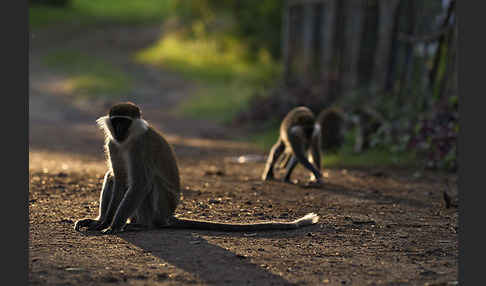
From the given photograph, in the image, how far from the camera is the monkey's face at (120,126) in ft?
20.6

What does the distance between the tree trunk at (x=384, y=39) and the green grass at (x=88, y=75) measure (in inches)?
432

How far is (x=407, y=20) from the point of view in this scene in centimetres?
1438

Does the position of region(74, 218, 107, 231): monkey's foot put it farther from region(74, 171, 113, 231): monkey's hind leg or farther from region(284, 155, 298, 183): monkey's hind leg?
region(284, 155, 298, 183): monkey's hind leg

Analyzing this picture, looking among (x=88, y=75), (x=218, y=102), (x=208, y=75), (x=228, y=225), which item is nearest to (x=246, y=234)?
(x=228, y=225)

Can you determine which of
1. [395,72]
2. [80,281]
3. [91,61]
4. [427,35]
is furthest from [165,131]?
[91,61]

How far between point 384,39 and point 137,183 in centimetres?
981

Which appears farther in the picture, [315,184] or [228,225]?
[315,184]

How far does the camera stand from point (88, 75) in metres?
27.4

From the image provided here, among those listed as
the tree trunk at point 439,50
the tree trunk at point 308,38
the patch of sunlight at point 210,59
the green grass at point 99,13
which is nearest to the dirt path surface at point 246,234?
the tree trunk at point 439,50

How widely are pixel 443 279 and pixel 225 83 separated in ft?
72.1

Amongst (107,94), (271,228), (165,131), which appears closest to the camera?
(271,228)

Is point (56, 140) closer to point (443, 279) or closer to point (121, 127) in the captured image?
point (121, 127)

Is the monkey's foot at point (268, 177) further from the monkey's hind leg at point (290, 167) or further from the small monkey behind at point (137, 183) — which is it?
the small monkey behind at point (137, 183)

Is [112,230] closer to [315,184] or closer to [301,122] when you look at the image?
[315,184]
